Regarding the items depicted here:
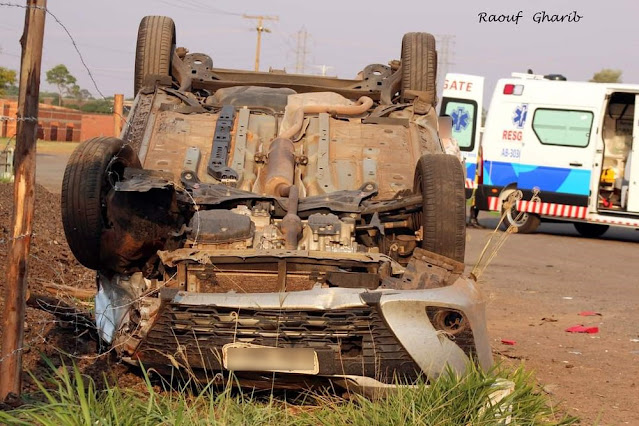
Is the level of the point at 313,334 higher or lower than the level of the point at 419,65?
lower

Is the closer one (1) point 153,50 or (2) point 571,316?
(1) point 153,50

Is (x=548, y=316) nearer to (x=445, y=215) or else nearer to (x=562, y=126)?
(x=445, y=215)

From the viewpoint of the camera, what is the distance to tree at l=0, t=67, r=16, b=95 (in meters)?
53.3

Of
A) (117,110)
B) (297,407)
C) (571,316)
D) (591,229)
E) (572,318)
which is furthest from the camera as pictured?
(591,229)

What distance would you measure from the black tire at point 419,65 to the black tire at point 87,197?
3.01 metres

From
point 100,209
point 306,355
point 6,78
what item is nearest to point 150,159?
point 100,209

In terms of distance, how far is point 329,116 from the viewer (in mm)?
7535

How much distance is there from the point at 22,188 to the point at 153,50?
3615mm

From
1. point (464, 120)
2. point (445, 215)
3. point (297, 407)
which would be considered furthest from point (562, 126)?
point (297, 407)

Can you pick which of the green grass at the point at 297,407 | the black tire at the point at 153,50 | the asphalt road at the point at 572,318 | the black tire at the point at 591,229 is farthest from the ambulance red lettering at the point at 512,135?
the green grass at the point at 297,407

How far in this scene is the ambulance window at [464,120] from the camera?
1892 centimetres

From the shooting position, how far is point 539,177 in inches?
675

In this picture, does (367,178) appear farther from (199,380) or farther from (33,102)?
(33,102)

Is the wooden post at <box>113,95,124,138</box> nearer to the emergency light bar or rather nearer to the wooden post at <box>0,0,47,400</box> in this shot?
the wooden post at <box>0,0,47,400</box>
